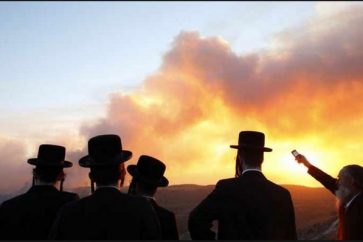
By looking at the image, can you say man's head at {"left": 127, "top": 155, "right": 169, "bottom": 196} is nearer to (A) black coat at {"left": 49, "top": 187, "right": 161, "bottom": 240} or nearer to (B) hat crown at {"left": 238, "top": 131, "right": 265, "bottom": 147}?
(B) hat crown at {"left": 238, "top": 131, "right": 265, "bottom": 147}

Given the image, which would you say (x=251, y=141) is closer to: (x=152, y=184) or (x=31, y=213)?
(x=152, y=184)

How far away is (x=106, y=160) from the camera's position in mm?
5258

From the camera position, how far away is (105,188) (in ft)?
16.5

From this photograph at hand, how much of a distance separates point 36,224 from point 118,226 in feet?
5.99

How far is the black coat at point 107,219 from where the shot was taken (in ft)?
15.9

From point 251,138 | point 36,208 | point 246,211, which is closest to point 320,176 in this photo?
point 251,138

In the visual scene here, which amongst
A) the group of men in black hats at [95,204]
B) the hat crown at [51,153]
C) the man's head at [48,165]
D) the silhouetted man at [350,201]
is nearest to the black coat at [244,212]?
the group of men in black hats at [95,204]

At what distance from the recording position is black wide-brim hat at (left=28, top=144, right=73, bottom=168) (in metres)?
6.61

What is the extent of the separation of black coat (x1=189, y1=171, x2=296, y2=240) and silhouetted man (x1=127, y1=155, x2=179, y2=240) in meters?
0.43

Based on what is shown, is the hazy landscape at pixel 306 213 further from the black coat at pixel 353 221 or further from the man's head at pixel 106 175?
the man's head at pixel 106 175

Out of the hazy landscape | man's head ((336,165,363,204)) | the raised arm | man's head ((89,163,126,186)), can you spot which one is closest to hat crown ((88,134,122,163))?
man's head ((89,163,126,186))

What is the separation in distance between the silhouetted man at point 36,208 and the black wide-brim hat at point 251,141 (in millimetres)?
2336

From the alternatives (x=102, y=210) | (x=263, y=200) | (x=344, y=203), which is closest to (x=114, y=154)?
(x=102, y=210)

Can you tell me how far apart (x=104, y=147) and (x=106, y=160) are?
22cm
